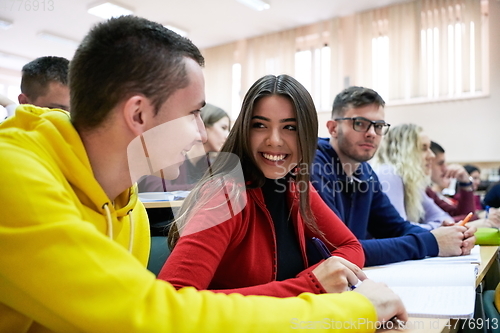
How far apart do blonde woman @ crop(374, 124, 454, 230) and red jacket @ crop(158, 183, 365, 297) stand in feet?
4.66

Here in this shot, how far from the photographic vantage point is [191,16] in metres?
5.89

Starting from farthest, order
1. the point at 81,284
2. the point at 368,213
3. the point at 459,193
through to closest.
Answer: the point at 459,193 < the point at 368,213 < the point at 81,284

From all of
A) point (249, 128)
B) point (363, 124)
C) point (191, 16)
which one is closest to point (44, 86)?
point (249, 128)

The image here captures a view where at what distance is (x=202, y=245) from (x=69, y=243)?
1.35 feet

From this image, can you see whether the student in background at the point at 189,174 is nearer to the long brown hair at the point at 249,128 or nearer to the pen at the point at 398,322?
the long brown hair at the point at 249,128

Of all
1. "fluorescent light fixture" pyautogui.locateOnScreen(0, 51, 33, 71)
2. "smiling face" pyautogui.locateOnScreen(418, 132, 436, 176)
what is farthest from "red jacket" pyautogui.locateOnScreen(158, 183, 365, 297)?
"fluorescent light fixture" pyautogui.locateOnScreen(0, 51, 33, 71)

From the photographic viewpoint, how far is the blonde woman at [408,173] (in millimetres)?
2605

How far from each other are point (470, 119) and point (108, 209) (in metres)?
5.43

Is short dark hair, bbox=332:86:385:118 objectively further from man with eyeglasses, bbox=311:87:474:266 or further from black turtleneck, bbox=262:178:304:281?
black turtleneck, bbox=262:178:304:281

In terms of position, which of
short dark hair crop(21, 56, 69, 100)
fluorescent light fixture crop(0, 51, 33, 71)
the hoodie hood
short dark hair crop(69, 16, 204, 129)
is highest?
fluorescent light fixture crop(0, 51, 33, 71)

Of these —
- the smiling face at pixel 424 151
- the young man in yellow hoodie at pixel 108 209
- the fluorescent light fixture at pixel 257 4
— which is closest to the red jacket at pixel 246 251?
the young man in yellow hoodie at pixel 108 209

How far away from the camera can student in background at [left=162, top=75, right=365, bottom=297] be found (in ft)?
3.08

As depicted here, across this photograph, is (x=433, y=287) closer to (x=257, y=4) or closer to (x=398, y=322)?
(x=398, y=322)

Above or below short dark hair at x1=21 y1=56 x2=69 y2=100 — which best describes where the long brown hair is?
below
